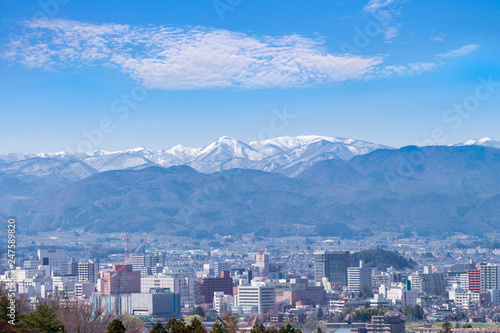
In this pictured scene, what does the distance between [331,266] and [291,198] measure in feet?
252

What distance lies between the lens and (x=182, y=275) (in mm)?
58500

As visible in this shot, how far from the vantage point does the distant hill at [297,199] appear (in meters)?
140

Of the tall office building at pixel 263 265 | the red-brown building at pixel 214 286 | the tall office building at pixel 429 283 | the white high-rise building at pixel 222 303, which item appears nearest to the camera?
the white high-rise building at pixel 222 303

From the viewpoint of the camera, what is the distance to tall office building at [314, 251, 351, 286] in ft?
244

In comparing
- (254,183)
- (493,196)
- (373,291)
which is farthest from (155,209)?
(373,291)

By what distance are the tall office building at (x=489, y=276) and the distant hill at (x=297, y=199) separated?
6994 centimetres

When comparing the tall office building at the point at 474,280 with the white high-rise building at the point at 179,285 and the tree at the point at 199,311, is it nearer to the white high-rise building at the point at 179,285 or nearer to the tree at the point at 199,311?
the white high-rise building at the point at 179,285

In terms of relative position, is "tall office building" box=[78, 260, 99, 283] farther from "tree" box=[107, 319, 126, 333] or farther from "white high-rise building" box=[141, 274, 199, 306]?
"tree" box=[107, 319, 126, 333]

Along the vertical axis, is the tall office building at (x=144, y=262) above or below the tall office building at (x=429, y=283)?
above

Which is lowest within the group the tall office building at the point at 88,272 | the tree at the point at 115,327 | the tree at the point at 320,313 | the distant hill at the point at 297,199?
the tree at the point at 320,313

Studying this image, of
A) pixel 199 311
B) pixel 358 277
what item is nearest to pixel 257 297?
pixel 199 311

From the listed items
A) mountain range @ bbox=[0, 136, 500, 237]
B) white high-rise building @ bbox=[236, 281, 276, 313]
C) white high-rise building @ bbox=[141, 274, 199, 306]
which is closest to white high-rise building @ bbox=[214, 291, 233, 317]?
white high-rise building @ bbox=[236, 281, 276, 313]

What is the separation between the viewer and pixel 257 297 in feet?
169

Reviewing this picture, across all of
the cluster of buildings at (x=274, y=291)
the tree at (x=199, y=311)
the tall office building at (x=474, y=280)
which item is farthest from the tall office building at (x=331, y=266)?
the tree at (x=199, y=311)
